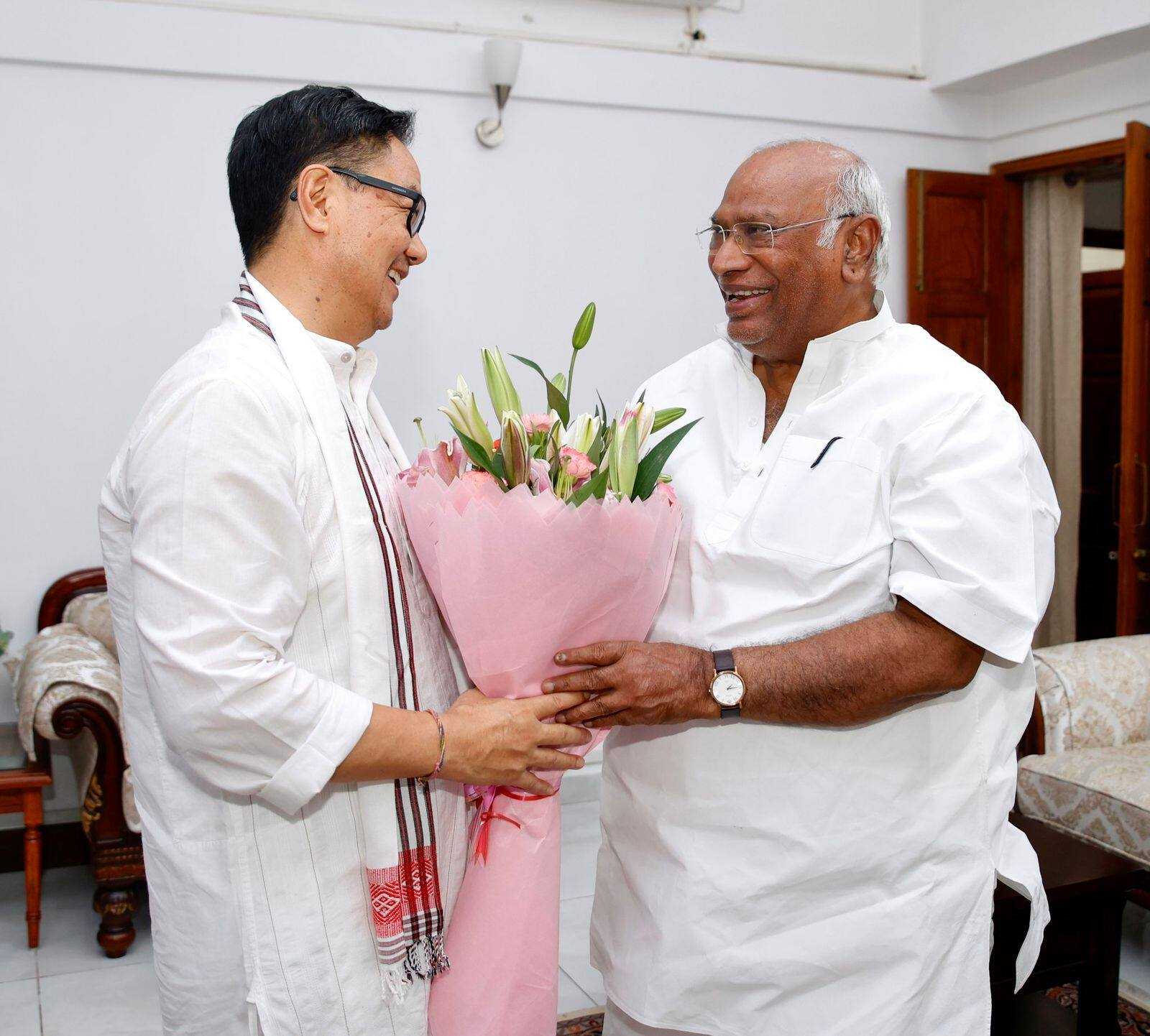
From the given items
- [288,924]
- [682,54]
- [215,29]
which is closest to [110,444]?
[215,29]

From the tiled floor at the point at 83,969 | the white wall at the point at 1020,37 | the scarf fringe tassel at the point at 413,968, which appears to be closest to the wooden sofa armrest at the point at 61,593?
the tiled floor at the point at 83,969

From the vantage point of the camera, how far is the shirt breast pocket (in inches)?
64.1

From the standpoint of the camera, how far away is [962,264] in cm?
565

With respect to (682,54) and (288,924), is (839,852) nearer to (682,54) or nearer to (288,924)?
(288,924)

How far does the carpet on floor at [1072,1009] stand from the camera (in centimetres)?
296

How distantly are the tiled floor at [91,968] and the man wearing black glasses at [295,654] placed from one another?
6.20ft

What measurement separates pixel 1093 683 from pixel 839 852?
2.62 m

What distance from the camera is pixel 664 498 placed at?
1449 millimetres

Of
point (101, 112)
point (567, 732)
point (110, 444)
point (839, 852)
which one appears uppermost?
point (101, 112)

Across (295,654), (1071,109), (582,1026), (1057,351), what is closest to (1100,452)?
(1057,351)

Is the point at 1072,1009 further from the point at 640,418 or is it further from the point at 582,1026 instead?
the point at 640,418

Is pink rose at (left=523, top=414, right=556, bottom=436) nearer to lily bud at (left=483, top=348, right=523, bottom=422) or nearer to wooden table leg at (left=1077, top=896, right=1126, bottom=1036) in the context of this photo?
lily bud at (left=483, top=348, right=523, bottom=422)

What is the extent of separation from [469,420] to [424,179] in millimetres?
3495

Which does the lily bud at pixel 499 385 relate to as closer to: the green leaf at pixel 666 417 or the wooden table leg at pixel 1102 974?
the green leaf at pixel 666 417
